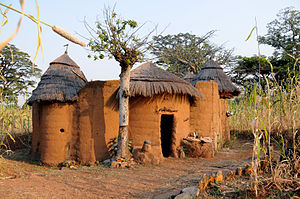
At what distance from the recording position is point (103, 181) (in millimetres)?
4797

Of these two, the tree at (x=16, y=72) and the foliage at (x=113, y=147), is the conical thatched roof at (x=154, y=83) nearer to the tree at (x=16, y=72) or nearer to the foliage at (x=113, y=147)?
the foliage at (x=113, y=147)

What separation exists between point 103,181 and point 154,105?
119 inches

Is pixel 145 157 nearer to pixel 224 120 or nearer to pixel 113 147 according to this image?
pixel 113 147

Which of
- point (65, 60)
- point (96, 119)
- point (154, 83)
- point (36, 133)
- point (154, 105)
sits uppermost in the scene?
point (65, 60)

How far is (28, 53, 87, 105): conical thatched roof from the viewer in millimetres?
6730

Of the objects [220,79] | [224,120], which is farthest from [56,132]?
[220,79]

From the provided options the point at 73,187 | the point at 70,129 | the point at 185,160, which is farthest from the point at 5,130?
the point at 185,160

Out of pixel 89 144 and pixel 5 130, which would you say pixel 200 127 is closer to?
pixel 89 144

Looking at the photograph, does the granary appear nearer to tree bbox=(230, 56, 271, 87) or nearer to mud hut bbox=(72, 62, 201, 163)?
mud hut bbox=(72, 62, 201, 163)

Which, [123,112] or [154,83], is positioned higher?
[154,83]

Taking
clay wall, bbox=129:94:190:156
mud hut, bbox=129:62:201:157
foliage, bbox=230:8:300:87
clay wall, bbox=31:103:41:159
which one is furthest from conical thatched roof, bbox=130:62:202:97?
foliage, bbox=230:8:300:87

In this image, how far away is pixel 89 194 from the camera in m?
3.96

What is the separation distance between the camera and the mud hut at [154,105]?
701cm

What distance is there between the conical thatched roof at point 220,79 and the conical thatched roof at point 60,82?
592 centimetres
